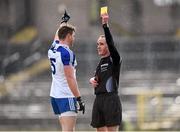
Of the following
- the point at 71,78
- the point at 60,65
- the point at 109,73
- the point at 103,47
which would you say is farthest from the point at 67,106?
the point at 103,47

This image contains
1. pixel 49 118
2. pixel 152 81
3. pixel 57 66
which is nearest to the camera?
pixel 57 66

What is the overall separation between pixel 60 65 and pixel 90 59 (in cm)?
1480

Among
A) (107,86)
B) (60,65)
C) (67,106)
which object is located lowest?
(67,106)

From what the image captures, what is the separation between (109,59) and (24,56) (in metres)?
16.2

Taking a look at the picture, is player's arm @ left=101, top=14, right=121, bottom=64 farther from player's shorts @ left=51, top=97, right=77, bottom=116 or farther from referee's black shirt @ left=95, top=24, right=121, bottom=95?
player's shorts @ left=51, top=97, right=77, bottom=116

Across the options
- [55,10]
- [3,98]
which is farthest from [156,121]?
[55,10]

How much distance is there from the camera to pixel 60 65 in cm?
1016

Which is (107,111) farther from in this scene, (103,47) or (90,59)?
(90,59)

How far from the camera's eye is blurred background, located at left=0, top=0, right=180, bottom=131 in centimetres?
1895

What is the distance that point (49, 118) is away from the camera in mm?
19219

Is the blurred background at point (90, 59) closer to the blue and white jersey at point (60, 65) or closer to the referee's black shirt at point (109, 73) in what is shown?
the referee's black shirt at point (109, 73)

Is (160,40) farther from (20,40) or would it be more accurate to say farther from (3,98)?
(3,98)

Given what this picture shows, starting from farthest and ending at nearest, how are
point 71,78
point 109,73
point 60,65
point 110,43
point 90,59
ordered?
point 90,59, point 109,73, point 110,43, point 60,65, point 71,78

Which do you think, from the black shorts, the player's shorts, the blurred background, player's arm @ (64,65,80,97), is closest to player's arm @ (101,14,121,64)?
the black shorts
